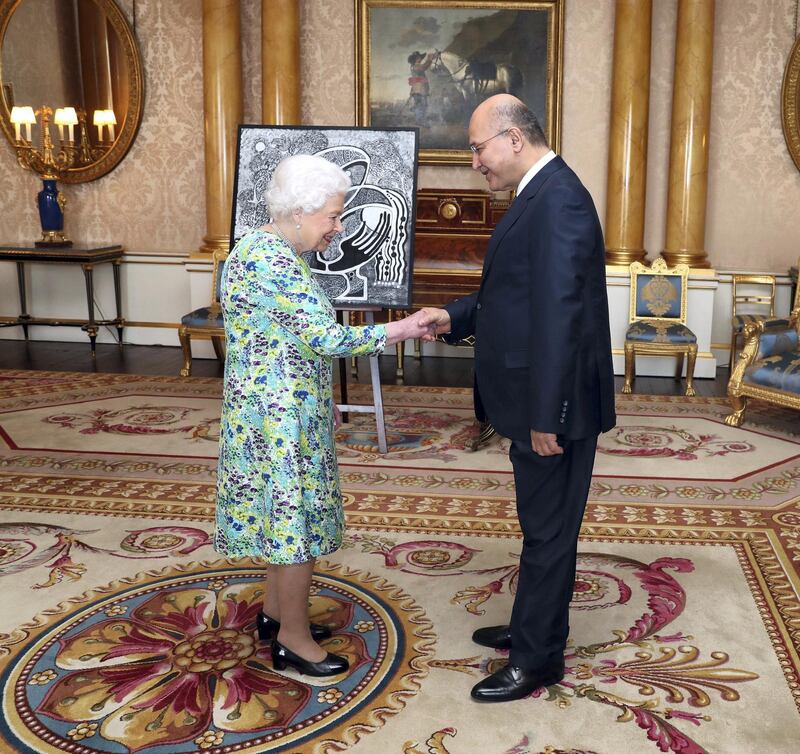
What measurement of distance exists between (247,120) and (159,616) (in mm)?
6126

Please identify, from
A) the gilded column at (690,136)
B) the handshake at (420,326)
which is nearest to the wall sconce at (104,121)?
the gilded column at (690,136)

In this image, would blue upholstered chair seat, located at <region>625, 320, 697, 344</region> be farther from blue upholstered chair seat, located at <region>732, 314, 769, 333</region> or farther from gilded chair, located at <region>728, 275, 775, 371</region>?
gilded chair, located at <region>728, 275, 775, 371</region>

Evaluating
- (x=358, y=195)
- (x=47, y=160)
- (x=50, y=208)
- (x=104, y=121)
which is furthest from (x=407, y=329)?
(x=47, y=160)

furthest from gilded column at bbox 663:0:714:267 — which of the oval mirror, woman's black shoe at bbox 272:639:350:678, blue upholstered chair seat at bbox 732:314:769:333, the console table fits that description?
woman's black shoe at bbox 272:639:350:678

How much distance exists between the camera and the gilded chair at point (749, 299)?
25.6 feet

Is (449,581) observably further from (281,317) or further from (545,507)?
(281,317)

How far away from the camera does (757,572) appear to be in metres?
3.71

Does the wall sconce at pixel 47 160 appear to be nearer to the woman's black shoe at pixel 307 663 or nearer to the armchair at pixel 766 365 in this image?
the armchair at pixel 766 365

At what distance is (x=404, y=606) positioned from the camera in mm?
3410

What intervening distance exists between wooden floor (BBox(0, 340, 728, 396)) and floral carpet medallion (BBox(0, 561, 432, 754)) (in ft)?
13.1

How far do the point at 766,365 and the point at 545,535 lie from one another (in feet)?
12.6

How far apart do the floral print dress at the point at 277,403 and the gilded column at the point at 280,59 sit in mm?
5701

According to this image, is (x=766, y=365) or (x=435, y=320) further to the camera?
(x=766, y=365)

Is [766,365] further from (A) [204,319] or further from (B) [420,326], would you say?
(A) [204,319]
